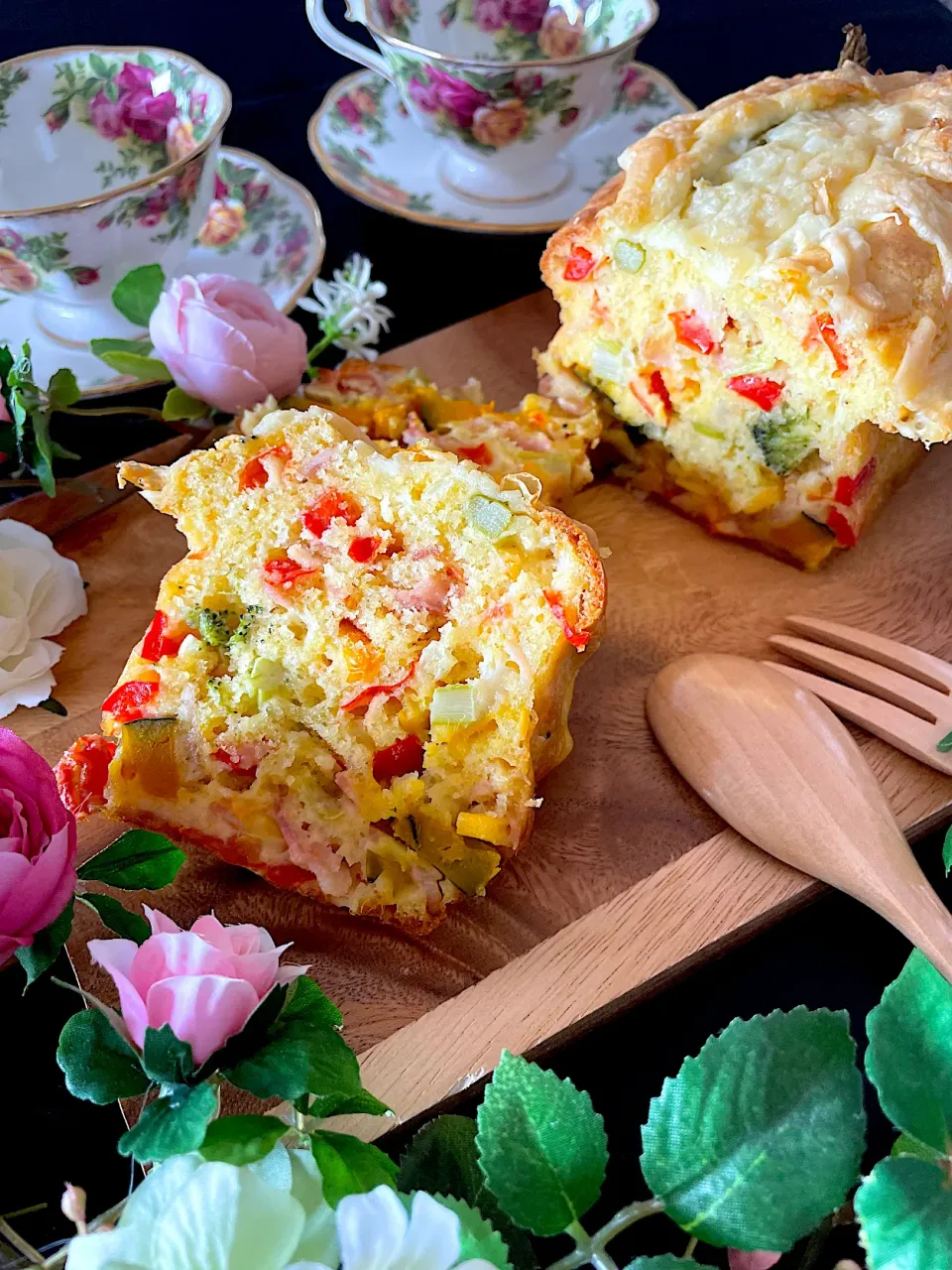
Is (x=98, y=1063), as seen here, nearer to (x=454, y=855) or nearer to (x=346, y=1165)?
(x=346, y=1165)

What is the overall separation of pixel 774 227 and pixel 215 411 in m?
1.16

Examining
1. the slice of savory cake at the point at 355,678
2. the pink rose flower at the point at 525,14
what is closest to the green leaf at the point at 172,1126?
the slice of savory cake at the point at 355,678

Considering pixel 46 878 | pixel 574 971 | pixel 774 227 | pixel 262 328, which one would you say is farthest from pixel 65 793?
pixel 774 227

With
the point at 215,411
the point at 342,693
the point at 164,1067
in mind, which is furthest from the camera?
the point at 215,411

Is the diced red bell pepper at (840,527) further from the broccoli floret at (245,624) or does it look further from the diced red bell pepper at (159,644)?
the diced red bell pepper at (159,644)

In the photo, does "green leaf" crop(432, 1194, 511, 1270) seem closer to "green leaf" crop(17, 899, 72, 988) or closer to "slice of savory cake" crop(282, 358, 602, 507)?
"green leaf" crop(17, 899, 72, 988)

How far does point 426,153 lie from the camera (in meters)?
3.28

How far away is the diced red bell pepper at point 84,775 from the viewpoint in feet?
5.95

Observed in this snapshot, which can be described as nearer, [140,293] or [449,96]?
[140,293]

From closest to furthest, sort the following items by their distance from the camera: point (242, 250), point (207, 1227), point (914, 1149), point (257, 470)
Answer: point (207, 1227), point (914, 1149), point (257, 470), point (242, 250)

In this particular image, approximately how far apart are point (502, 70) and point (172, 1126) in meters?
2.52

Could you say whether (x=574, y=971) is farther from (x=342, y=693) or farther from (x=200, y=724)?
(x=200, y=724)

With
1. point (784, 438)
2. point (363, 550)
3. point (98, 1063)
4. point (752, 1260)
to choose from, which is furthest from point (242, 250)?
point (752, 1260)

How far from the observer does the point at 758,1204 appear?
0.99 m
